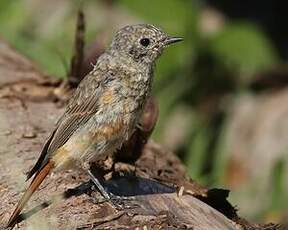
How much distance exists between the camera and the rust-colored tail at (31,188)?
5527 millimetres

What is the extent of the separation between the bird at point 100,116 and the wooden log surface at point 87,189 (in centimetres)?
14

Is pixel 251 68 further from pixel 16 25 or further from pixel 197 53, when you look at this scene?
pixel 16 25

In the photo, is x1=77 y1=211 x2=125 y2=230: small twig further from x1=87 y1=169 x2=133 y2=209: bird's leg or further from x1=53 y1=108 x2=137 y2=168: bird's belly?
x1=53 y1=108 x2=137 y2=168: bird's belly

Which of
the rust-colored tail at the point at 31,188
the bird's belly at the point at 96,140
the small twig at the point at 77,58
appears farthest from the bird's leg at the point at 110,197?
the small twig at the point at 77,58

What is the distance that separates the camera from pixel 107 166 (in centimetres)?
637

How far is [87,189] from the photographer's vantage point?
5.88 m

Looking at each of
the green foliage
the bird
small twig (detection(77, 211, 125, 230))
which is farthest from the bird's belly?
the green foliage

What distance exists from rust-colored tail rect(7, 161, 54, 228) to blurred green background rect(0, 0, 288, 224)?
12.4ft

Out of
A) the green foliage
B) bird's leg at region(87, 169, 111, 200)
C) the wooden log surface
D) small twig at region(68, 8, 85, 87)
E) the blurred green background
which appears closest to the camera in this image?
the wooden log surface

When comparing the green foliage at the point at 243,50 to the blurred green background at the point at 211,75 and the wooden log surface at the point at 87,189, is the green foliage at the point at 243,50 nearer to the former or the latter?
the blurred green background at the point at 211,75

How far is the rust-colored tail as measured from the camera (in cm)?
553

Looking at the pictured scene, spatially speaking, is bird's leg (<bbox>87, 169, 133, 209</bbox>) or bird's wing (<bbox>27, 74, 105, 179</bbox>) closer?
bird's leg (<bbox>87, 169, 133, 209</bbox>)

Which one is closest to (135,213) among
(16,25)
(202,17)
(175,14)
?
(16,25)

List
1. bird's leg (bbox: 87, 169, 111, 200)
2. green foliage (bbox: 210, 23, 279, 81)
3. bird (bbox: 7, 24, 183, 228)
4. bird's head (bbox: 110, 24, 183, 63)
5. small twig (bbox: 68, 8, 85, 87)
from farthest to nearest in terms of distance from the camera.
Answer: green foliage (bbox: 210, 23, 279, 81)
small twig (bbox: 68, 8, 85, 87)
bird's head (bbox: 110, 24, 183, 63)
bird (bbox: 7, 24, 183, 228)
bird's leg (bbox: 87, 169, 111, 200)
